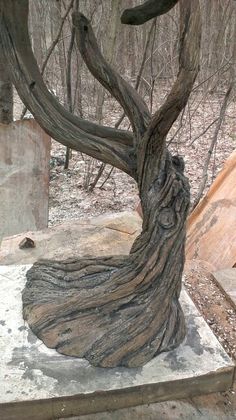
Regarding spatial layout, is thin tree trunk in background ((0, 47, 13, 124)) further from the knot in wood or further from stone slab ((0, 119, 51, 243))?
the knot in wood

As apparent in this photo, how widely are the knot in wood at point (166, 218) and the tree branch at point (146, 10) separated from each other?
58cm

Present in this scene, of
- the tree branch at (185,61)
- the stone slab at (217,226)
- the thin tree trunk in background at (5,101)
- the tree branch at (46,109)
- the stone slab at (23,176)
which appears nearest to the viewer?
the tree branch at (185,61)

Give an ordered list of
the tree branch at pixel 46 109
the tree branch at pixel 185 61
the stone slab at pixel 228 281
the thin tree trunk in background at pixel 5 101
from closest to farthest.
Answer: the tree branch at pixel 185 61 < the tree branch at pixel 46 109 < the stone slab at pixel 228 281 < the thin tree trunk in background at pixel 5 101

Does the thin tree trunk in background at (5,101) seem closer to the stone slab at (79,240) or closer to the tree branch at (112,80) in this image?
the stone slab at (79,240)

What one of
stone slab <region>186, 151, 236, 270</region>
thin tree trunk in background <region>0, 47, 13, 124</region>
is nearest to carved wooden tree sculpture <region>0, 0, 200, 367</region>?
stone slab <region>186, 151, 236, 270</region>

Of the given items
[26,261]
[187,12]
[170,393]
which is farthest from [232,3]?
[170,393]

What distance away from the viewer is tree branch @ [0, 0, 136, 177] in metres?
1.43

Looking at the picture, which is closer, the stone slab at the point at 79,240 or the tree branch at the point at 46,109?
the tree branch at the point at 46,109

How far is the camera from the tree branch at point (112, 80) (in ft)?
4.94

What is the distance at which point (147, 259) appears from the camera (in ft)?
5.09

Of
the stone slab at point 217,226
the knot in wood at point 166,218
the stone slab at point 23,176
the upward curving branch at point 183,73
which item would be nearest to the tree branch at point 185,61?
the upward curving branch at point 183,73

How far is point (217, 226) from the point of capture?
2691 millimetres

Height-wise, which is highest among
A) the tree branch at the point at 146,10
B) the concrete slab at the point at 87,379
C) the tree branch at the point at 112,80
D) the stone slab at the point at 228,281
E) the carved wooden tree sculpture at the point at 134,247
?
the tree branch at the point at 146,10

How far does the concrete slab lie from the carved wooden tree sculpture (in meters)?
0.04
